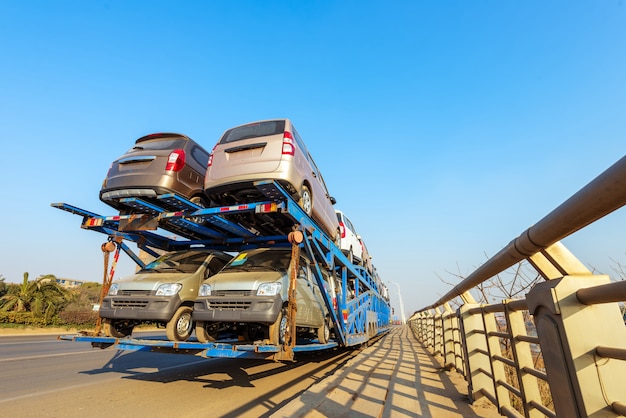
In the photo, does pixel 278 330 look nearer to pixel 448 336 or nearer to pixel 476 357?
pixel 476 357

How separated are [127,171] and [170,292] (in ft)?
8.23

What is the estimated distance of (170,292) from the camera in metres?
5.33

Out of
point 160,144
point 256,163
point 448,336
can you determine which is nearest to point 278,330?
point 256,163

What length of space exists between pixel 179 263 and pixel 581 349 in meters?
6.37

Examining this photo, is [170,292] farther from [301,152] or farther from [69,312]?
[69,312]

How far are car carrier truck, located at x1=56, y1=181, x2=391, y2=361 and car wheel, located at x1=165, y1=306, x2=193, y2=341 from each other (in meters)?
0.23

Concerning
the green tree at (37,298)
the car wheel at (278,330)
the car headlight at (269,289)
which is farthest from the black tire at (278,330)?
the green tree at (37,298)

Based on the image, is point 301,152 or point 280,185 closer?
point 280,185

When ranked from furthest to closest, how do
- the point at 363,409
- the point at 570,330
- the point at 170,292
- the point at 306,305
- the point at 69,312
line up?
1. the point at 69,312
2. the point at 306,305
3. the point at 170,292
4. the point at 363,409
5. the point at 570,330

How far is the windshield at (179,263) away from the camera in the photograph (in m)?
6.11

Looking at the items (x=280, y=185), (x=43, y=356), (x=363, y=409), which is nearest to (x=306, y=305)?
(x=280, y=185)

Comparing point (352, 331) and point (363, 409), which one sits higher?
point (352, 331)

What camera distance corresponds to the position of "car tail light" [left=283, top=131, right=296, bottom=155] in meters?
5.58

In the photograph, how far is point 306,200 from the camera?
21.2 ft
